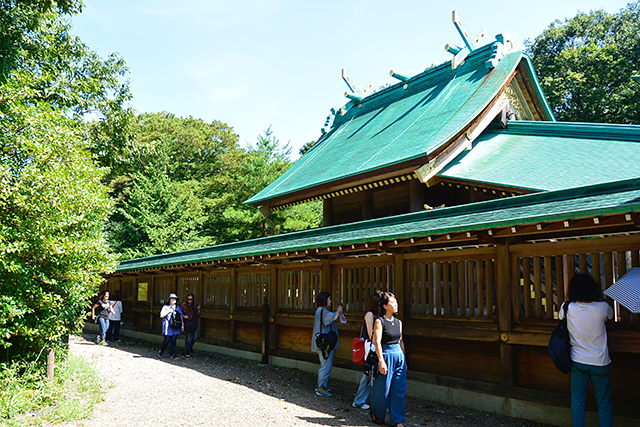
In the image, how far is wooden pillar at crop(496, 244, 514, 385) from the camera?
6.44 meters

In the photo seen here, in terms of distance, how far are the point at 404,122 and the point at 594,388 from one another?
11.0 metres

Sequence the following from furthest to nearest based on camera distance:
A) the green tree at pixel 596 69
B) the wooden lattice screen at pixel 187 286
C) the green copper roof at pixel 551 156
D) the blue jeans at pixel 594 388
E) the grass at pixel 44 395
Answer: the green tree at pixel 596 69, the wooden lattice screen at pixel 187 286, the green copper roof at pixel 551 156, the grass at pixel 44 395, the blue jeans at pixel 594 388

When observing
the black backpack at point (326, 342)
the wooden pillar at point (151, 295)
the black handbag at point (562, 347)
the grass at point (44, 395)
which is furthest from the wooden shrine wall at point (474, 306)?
the wooden pillar at point (151, 295)

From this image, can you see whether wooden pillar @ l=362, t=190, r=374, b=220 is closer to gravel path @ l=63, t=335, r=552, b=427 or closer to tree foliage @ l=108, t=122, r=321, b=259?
gravel path @ l=63, t=335, r=552, b=427

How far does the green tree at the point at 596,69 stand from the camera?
27.6 meters

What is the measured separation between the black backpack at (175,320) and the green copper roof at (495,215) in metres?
3.00

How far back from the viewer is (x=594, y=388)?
5.12 m

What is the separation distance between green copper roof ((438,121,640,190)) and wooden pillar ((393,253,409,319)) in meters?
3.34

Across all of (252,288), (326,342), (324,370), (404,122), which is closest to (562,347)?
(326,342)

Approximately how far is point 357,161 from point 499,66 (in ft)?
16.6

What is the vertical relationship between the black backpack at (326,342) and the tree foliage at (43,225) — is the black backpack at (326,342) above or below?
below

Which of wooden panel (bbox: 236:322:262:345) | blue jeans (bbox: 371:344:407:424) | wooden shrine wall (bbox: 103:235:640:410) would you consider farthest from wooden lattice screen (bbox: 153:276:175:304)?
blue jeans (bbox: 371:344:407:424)

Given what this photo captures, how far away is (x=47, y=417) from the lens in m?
6.20

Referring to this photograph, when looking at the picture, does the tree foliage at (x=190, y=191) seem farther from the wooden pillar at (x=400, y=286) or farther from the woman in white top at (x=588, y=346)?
the woman in white top at (x=588, y=346)
